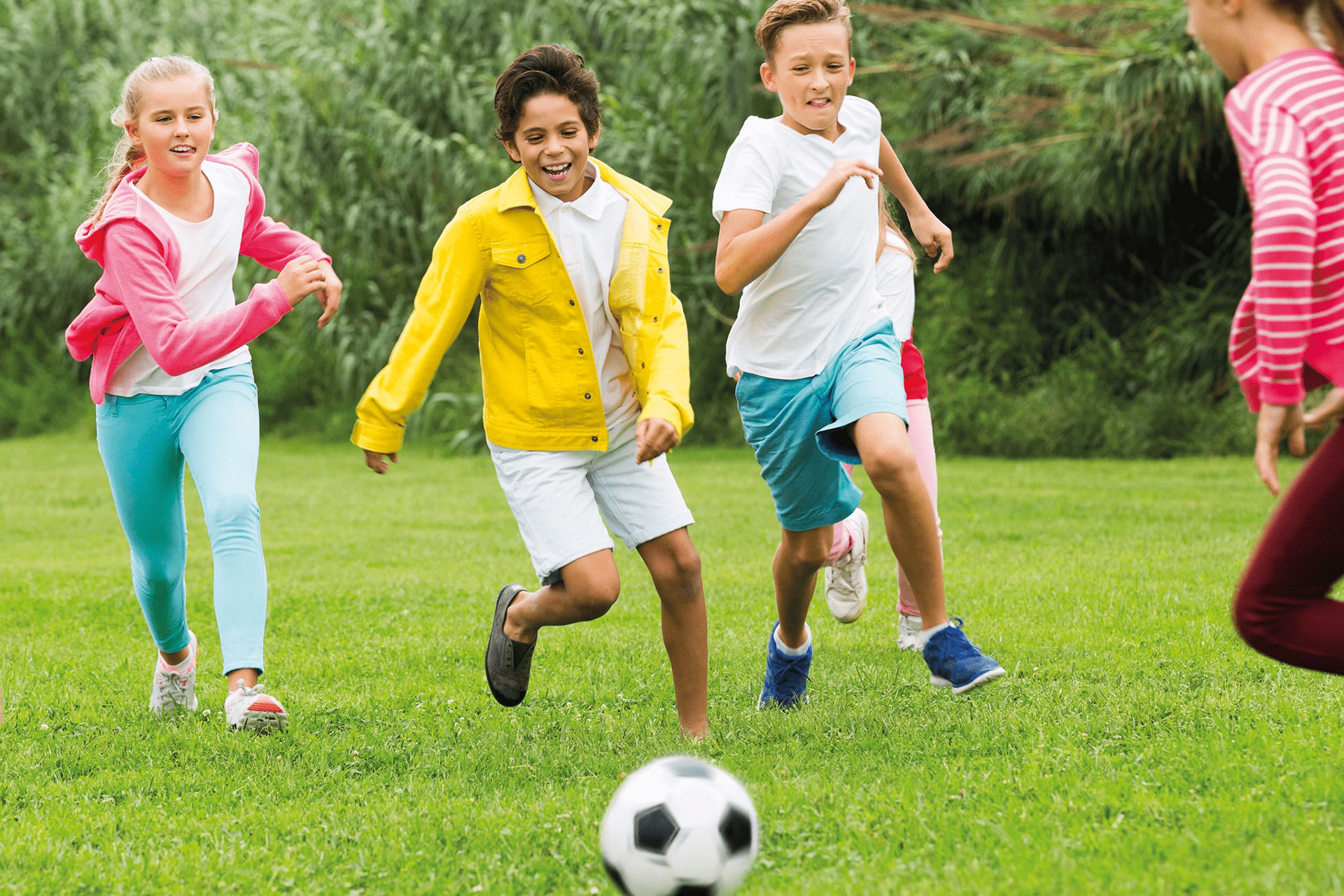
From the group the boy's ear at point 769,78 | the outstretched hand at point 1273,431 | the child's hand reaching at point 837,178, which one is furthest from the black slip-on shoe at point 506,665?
the outstretched hand at point 1273,431

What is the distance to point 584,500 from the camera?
4148 mm

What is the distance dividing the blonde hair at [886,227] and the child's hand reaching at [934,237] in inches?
4.7

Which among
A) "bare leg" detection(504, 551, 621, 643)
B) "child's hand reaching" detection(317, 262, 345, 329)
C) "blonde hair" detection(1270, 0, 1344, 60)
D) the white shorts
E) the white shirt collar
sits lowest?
"bare leg" detection(504, 551, 621, 643)

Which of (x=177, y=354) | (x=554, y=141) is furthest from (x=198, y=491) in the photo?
(x=554, y=141)

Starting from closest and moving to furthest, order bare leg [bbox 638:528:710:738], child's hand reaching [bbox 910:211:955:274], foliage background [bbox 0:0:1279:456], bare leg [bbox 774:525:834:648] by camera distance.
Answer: bare leg [bbox 638:528:710:738]
bare leg [bbox 774:525:834:648]
child's hand reaching [bbox 910:211:955:274]
foliage background [bbox 0:0:1279:456]

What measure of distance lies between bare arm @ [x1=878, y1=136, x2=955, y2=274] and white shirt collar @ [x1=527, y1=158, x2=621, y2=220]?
1.12 metres

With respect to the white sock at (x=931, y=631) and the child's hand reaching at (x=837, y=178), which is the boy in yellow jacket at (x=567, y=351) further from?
the white sock at (x=931, y=631)

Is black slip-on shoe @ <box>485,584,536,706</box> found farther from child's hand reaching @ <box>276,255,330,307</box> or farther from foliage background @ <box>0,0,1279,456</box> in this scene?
foliage background @ <box>0,0,1279,456</box>

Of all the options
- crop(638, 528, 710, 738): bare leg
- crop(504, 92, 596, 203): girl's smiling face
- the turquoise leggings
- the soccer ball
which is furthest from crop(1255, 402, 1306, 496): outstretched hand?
the turquoise leggings

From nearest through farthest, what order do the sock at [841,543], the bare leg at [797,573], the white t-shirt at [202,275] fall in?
the bare leg at [797,573] < the white t-shirt at [202,275] < the sock at [841,543]

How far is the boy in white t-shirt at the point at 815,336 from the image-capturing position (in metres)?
4.18

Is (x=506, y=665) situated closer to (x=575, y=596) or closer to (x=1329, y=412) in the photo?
(x=575, y=596)

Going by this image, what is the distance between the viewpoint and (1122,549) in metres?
7.86

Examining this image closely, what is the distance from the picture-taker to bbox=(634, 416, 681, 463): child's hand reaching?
3.72 metres
